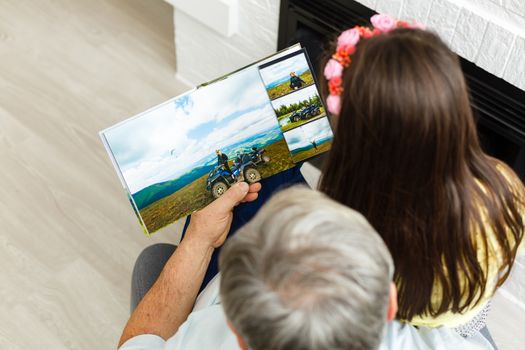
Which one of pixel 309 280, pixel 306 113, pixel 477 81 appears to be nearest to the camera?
pixel 309 280

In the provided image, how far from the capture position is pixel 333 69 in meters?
0.71

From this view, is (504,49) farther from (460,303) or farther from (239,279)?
(239,279)

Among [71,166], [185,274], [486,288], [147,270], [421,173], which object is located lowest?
[71,166]

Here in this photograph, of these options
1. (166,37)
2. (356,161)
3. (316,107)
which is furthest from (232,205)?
(166,37)

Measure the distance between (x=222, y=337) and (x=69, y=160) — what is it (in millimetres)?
1106

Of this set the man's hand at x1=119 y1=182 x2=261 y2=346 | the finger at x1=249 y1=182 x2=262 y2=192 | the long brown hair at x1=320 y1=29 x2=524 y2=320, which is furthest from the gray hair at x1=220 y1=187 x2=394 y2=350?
the finger at x1=249 y1=182 x2=262 y2=192

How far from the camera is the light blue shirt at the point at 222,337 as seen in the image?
782 mm

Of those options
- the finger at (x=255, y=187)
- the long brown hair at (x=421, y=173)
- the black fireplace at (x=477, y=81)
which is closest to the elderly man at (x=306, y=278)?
the long brown hair at (x=421, y=173)

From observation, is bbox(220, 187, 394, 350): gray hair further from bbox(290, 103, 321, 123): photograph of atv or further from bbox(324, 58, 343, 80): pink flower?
bbox(290, 103, 321, 123): photograph of atv

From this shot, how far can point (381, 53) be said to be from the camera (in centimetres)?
66

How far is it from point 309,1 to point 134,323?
2.78ft

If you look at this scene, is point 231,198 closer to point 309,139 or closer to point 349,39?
point 309,139

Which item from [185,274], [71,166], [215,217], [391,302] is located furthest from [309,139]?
[71,166]

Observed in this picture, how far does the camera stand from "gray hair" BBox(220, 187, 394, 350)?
0.48m
